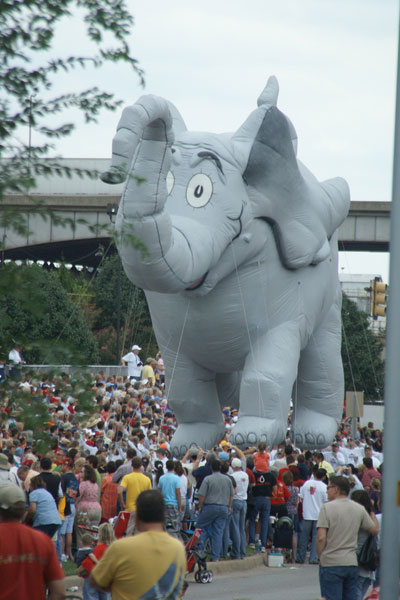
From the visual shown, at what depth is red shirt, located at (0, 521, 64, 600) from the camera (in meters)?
5.12

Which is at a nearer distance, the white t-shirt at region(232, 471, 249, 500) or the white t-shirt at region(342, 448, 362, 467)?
the white t-shirt at region(232, 471, 249, 500)

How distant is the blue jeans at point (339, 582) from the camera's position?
8016 mm

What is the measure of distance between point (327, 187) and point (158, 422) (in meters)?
7.08

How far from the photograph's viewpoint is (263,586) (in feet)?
38.3

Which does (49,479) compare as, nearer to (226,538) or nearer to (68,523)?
(68,523)

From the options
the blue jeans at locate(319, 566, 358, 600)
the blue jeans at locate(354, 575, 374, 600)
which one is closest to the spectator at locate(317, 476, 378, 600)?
the blue jeans at locate(319, 566, 358, 600)

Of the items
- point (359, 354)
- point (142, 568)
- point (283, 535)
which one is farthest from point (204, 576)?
point (359, 354)

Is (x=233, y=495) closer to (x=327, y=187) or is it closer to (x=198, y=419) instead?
(x=198, y=419)

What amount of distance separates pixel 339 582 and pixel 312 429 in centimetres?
659

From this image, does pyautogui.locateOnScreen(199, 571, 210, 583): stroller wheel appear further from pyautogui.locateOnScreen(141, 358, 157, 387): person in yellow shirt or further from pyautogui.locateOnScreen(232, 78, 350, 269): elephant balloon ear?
pyautogui.locateOnScreen(141, 358, 157, 387): person in yellow shirt

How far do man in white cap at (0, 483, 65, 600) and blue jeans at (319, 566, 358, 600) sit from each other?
10.7ft

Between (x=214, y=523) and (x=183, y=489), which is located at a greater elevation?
(x=183, y=489)

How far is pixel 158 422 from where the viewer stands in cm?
1947

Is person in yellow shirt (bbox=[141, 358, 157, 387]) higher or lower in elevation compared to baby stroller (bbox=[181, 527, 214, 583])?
higher
